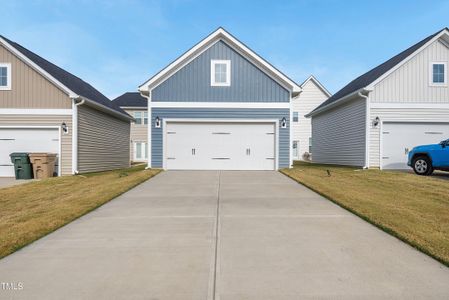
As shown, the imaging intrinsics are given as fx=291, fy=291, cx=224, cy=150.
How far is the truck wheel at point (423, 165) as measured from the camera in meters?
12.1

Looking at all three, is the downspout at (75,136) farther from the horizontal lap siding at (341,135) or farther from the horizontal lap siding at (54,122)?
the horizontal lap siding at (341,135)

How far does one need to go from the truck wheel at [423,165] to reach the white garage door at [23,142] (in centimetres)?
1602

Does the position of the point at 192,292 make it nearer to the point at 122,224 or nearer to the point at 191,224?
the point at 191,224

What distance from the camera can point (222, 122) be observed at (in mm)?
14562

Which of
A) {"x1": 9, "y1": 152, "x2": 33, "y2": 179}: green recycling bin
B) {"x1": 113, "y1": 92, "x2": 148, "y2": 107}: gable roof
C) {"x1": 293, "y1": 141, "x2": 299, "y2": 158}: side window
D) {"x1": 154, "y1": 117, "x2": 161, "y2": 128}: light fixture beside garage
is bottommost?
{"x1": 9, "y1": 152, "x2": 33, "y2": 179}: green recycling bin

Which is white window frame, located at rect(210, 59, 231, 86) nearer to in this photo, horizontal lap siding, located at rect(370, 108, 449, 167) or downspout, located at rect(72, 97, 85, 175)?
downspout, located at rect(72, 97, 85, 175)

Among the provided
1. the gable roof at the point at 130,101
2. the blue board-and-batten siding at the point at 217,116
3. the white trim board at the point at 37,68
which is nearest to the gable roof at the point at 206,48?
the blue board-and-batten siding at the point at 217,116

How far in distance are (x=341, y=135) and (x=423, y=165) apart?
18.9 feet

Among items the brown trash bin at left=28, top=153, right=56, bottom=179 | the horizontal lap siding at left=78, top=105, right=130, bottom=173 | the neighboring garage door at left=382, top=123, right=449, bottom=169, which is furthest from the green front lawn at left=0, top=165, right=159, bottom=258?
the neighboring garage door at left=382, top=123, right=449, bottom=169

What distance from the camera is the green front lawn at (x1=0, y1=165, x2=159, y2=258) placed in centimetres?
458

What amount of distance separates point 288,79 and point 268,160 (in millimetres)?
4092

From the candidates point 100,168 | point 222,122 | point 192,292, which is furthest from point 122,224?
point 100,168

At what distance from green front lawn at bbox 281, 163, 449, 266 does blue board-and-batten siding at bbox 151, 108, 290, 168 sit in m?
3.93

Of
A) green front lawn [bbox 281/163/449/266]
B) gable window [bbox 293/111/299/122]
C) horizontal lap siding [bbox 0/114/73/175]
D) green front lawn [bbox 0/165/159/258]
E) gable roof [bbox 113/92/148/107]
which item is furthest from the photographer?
gable window [bbox 293/111/299/122]
